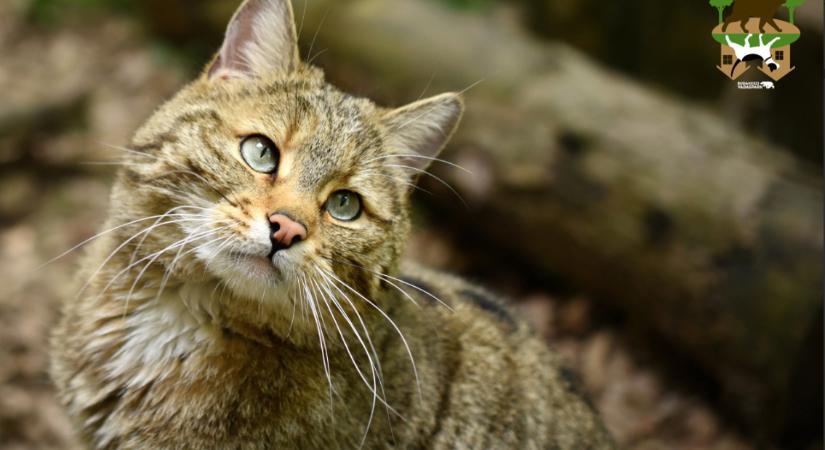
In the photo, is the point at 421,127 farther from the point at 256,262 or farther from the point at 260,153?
the point at 256,262

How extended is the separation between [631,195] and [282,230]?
10.3 ft

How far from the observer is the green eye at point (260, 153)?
2678mm

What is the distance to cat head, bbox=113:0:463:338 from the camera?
2.51 m

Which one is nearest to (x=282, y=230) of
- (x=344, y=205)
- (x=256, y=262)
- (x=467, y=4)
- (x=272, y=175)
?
(x=256, y=262)

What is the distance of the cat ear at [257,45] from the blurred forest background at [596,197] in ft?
2.49

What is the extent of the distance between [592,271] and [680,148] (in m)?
1.05

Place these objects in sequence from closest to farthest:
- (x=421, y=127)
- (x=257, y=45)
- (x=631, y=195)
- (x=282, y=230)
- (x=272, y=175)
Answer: (x=282, y=230) → (x=272, y=175) → (x=257, y=45) → (x=421, y=127) → (x=631, y=195)

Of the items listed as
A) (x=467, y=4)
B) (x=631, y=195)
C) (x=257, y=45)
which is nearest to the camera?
(x=257, y=45)

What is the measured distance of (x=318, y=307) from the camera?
2.63m

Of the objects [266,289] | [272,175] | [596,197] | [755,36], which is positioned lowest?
[266,289]

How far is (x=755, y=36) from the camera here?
364 centimetres

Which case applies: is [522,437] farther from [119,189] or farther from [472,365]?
[119,189]

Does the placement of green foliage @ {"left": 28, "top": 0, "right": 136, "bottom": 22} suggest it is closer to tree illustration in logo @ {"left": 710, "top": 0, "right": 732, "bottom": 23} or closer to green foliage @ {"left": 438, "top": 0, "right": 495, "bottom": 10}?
green foliage @ {"left": 438, "top": 0, "right": 495, "bottom": 10}

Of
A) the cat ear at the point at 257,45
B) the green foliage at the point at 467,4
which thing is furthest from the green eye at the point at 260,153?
the green foliage at the point at 467,4
